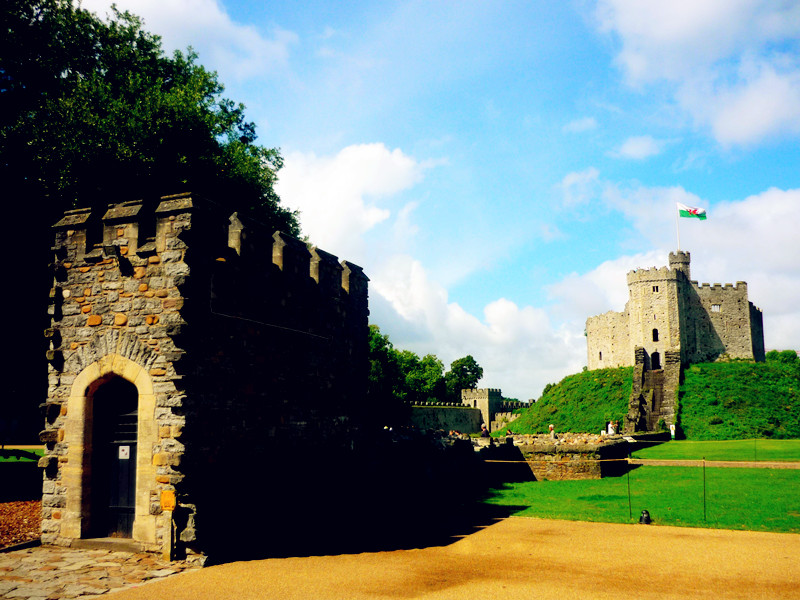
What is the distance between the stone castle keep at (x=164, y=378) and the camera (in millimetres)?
9297

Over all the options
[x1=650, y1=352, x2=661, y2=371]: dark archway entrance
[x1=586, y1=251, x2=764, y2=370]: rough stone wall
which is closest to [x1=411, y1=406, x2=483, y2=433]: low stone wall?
[x1=586, y1=251, x2=764, y2=370]: rough stone wall

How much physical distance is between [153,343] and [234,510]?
297cm

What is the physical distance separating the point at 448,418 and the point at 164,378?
61224 millimetres

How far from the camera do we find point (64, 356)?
10.5m

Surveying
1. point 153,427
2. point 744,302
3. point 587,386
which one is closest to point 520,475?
point 153,427

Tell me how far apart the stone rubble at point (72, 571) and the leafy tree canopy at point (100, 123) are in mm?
10886

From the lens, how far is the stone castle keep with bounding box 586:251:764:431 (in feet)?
191

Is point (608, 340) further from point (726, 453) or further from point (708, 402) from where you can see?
point (726, 453)

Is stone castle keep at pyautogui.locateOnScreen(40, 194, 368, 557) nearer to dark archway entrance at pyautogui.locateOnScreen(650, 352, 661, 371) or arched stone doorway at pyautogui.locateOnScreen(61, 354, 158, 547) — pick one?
arched stone doorway at pyautogui.locateOnScreen(61, 354, 158, 547)

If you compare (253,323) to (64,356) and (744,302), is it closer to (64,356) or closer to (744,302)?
→ (64,356)

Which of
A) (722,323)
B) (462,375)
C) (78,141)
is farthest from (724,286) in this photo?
(78,141)

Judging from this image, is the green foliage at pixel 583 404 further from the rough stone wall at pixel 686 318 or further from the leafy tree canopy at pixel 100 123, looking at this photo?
the leafy tree canopy at pixel 100 123

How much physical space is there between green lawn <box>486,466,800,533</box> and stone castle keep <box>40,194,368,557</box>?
6.71m

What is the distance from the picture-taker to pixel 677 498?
48.1 feet
